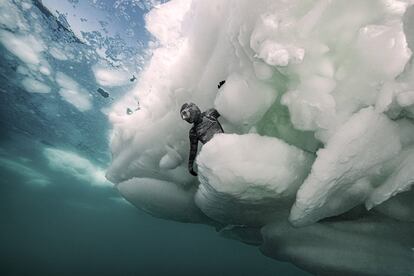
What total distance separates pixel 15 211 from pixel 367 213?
6672 centimetres

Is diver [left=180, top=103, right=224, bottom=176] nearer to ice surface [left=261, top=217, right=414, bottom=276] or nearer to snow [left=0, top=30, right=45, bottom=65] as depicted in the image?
ice surface [left=261, top=217, right=414, bottom=276]

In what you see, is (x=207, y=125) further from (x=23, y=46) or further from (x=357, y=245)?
A: (x=23, y=46)

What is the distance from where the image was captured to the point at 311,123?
140 inches

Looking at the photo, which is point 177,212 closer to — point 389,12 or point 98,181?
point 389,12

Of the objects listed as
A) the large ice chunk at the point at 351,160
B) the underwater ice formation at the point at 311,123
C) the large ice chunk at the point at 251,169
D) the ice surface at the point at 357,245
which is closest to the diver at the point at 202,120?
the underwater ice formation at the point at 311,123

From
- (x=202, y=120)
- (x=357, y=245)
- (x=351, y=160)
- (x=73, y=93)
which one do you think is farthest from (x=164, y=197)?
(x=73, y=93)

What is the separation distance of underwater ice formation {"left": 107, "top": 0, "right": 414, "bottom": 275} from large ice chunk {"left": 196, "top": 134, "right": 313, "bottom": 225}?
1 cm

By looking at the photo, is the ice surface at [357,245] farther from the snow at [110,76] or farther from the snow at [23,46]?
the snow at [23,46]

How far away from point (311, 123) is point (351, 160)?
605mm

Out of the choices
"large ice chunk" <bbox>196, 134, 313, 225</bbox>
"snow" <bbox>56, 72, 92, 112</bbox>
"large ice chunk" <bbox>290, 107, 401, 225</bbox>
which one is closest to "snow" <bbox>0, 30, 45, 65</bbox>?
"snow" <bbox>56, 72, 92, 112</bbox>

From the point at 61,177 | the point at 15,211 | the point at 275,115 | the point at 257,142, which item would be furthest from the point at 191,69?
the point at 15,211

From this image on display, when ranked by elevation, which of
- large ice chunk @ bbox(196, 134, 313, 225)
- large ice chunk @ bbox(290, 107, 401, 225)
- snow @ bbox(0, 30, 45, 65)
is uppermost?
snow @ bbox(0, 30, 45, 65)

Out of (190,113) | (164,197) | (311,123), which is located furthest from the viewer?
(164,197)

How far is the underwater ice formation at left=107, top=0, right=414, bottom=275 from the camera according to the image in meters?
3.16
